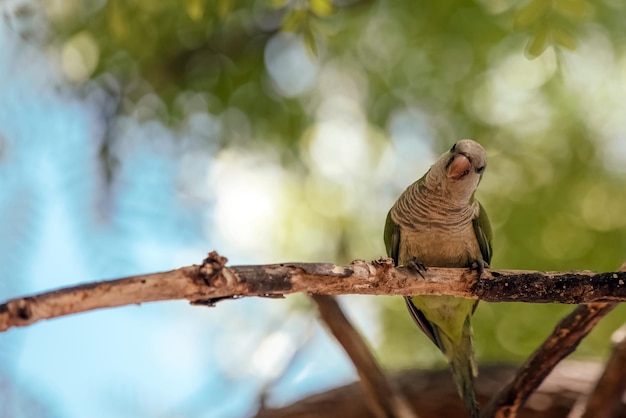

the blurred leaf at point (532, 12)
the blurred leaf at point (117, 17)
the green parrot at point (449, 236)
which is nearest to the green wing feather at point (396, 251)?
the green parrot at point (449, 236)

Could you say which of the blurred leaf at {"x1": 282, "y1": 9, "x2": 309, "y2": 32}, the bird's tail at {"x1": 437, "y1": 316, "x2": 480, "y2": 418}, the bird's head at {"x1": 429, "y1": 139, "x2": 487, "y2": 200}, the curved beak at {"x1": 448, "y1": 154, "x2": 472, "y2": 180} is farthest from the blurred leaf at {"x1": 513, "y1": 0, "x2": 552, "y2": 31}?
the bird's tail at {"x1": 437, "y1": 316, "x2": 480, "y2": 418}

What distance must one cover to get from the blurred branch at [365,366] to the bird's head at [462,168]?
3.70ft

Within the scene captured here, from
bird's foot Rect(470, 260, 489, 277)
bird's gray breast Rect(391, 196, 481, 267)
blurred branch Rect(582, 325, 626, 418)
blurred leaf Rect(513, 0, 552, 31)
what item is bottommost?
blurred branch Rect(582, 325, 626, 418)

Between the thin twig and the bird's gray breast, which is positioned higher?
the bird's gray breast

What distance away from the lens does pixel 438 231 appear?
160 inches

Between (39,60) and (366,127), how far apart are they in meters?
2.95

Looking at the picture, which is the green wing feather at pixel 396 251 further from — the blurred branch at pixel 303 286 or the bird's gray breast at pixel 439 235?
the blurred branch at pixel 303 286

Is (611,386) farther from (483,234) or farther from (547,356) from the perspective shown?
(483,234)

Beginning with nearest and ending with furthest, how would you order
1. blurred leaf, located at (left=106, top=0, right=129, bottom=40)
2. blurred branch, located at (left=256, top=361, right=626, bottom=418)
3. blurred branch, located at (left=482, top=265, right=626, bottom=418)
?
1. blurred branch, located at (left=482, top=265, right=626, bottom=418)
2. blurred leaf, located at (left=106, top=0, right=129, bottom=40)
3. blurred branch, located at (left=256, top=361, right=626, bottom=418)

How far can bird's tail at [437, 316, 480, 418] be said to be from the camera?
4.21 m

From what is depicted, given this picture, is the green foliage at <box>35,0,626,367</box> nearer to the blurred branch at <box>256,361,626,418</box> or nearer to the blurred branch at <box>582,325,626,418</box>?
the blurred branch at <box>256,361,626,418</box>

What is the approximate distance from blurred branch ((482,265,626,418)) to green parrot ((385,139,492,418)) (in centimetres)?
36

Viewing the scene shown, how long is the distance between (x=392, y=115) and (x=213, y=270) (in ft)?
13.3

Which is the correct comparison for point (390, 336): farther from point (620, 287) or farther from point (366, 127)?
point (620, 287)
